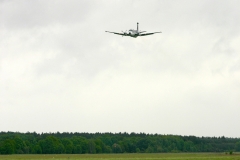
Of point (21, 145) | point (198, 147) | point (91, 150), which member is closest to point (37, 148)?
point (21, 145)

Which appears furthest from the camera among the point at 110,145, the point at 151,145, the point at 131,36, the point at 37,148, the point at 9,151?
the point at 110,145

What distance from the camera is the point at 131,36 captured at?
89000 mm

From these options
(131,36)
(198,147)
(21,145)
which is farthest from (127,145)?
(131,36)

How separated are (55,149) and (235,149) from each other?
147 feet

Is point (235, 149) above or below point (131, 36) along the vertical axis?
below

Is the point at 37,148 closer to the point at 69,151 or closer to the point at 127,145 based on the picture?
the point at 69,151

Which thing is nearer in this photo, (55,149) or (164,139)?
(55,149)

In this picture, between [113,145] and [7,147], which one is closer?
[7,147]

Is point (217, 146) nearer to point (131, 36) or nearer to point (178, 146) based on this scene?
point (178, 146)

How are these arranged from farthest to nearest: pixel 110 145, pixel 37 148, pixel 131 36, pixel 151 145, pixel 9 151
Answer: pixel 110 145 → pixel 151 145 → pixel 37 148 → pixel 9 151 → pixel 131 36

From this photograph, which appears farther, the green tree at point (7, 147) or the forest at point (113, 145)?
the forest at point (113, 145)

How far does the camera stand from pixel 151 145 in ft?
550

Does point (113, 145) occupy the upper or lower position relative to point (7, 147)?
upper

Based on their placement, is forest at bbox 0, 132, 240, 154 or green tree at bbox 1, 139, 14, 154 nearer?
green tree at bbox 1, 139, 14, 154
